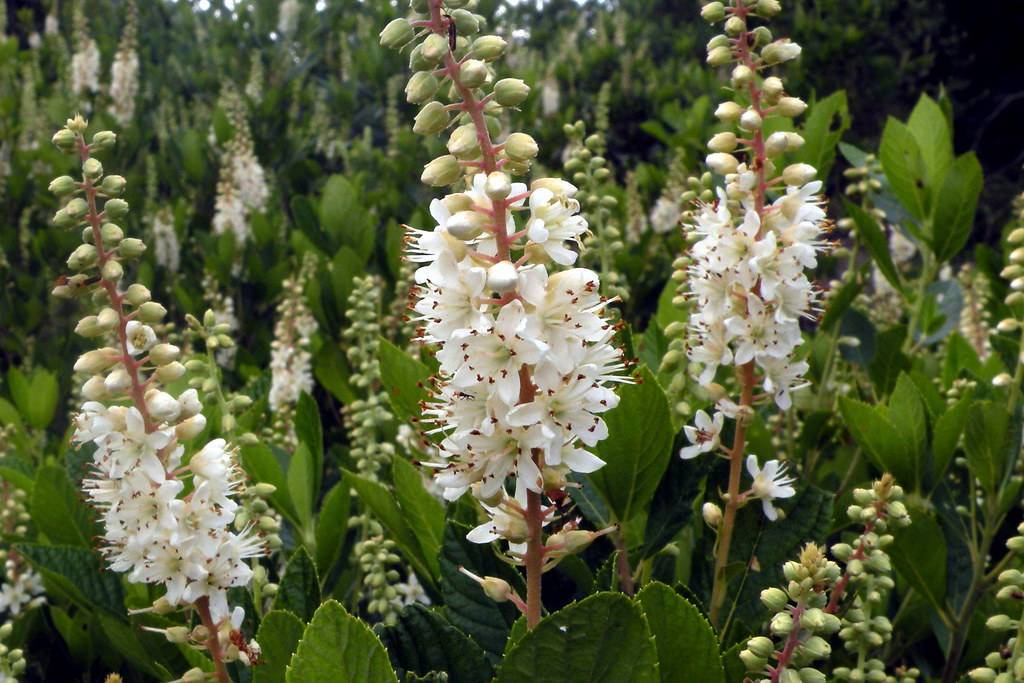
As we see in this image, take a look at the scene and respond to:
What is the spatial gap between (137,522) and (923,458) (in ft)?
6.63

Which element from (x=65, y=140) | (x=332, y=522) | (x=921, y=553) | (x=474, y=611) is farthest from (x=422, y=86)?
(x=921, y=553)

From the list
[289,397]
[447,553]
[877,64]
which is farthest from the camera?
[877,64]

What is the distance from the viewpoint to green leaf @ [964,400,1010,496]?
8.02 feet

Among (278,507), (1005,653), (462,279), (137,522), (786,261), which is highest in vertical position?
(462,279)

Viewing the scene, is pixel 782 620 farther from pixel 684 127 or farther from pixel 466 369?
pixel 684 127

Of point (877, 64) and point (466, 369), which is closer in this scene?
point (466, 369)

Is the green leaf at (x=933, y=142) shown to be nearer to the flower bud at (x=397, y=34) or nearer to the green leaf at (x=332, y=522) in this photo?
the green leaf at (x=332, y=522)

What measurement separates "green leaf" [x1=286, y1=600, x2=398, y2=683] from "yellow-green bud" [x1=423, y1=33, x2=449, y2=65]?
0.80 meters

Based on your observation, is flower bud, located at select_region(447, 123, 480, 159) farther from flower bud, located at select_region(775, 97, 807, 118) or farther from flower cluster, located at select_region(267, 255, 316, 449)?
flower cluster, located at select_region(267, 255, 316, 449)

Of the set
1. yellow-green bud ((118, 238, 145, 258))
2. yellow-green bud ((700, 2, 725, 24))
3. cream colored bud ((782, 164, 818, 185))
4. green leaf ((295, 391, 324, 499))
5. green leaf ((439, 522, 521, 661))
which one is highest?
yellow-green bud ((700, 2, 725, 24))

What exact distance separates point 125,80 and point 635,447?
661cm

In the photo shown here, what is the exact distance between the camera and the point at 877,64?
9.32 metres

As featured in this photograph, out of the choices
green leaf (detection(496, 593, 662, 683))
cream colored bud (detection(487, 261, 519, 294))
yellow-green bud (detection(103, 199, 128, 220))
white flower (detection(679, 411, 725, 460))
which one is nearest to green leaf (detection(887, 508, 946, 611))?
white flower (detection(679, 411, 725, 460))

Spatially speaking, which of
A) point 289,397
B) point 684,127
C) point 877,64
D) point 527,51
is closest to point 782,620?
point 289,397
